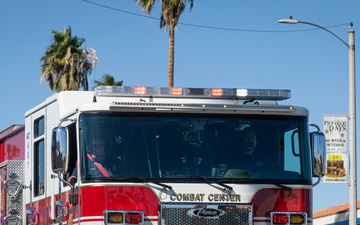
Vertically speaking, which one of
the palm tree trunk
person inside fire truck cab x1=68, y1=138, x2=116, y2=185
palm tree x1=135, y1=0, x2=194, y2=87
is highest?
palm tree x1=135, y1=0, x2=194, y2=87

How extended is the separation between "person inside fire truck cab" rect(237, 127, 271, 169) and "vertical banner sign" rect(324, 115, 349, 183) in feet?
44.0

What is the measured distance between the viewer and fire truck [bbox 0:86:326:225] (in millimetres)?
12688

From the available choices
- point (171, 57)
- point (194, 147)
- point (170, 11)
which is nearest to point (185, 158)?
point (194, 147)

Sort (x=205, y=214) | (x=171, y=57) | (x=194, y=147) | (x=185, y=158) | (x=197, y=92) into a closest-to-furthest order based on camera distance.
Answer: (x=205, y=214), (x=185, y=158), (x=194, y=147), (x=197, y=92), (x=171, y=57)

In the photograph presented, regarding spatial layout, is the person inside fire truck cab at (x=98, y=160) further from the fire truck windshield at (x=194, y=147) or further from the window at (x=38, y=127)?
the window at (x=38, y=127)

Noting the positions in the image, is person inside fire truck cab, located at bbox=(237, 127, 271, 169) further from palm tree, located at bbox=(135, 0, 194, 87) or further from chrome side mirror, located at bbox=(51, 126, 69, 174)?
palm tree, located at bbox=(135, 0, 194, 87)

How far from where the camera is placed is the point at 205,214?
502 inches

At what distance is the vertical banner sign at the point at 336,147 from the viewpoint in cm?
2659

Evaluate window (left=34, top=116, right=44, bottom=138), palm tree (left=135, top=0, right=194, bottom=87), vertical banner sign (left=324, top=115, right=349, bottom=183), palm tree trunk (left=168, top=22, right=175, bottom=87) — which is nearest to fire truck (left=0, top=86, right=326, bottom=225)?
window (left=34, top=116, right=44, bottom=138)

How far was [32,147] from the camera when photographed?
593 inches

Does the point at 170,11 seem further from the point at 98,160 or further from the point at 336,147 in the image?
the point at 98,160

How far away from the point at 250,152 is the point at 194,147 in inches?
28.2

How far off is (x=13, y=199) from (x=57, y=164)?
3212 millimetres

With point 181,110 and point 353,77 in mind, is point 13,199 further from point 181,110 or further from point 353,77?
point 353,77
